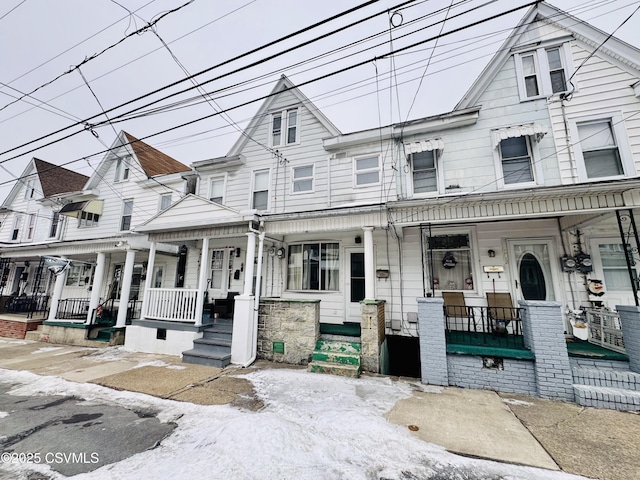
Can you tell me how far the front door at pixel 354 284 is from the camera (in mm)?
7770

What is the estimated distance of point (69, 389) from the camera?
4.86 meters

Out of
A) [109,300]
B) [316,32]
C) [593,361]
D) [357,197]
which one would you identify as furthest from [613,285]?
[109,300]

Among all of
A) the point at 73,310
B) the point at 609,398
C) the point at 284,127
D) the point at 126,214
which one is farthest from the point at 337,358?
the point at 126,214

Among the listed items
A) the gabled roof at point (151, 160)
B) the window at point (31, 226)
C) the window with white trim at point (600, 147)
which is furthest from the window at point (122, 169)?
the window with white trim at point (600, 147)

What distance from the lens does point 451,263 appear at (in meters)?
7.12

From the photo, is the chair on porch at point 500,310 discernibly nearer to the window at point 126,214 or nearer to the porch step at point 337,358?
the porch step at point 337,358

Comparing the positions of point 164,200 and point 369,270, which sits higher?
point 164,200

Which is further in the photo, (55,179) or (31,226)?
(55,179)

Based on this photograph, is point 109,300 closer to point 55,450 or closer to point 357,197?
point 55,450

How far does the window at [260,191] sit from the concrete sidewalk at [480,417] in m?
5.28

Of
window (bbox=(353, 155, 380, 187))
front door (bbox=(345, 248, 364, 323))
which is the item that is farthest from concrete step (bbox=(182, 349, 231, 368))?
window (bbox=(353, 155, 380, 187))

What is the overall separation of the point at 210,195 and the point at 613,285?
12.2 metres

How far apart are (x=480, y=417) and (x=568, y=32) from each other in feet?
31.6

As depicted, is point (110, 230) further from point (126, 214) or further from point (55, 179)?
point (55, 179)
